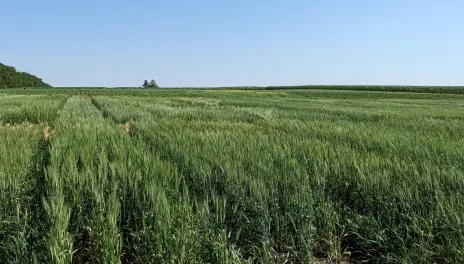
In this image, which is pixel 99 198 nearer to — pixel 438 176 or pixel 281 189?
pixel 281 189

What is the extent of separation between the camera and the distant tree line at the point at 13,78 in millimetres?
91625

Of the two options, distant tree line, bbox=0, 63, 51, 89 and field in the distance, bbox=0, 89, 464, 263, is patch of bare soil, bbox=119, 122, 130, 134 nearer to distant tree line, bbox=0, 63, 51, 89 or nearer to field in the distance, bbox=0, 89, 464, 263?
field in the distance, bbox=0, 89, 464, 263

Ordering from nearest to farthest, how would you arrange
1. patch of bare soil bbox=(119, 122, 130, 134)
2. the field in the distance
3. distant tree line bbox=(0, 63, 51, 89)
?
the field in the distance, patch of bare soil bbox=(119, 122, 130, 134), distant tree line bbox=(0, 63, 51, 89)

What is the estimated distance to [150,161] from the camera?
3.85 m

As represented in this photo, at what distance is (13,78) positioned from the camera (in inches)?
3755

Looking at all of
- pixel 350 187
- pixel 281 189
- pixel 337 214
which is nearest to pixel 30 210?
pixel 281 189

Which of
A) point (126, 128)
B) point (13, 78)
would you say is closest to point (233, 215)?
point (126, 128)

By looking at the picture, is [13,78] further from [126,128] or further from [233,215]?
[233,215]

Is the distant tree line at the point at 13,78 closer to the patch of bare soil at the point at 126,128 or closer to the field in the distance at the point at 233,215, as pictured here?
the patch of bare soil at the point at 126,128

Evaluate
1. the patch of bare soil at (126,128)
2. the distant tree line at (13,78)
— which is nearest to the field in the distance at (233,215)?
the patch of bare soil at (126,128)

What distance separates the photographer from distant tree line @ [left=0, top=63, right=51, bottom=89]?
91625 mm

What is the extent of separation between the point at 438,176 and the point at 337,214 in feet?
3.51

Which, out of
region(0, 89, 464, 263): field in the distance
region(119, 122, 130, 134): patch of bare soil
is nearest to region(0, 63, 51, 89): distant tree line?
region(119, 122, 130, 134): patch of bare soil

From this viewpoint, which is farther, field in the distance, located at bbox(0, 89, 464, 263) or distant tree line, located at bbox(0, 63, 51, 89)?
distant tree line, located at bbox(0, 63, 51, 89)
